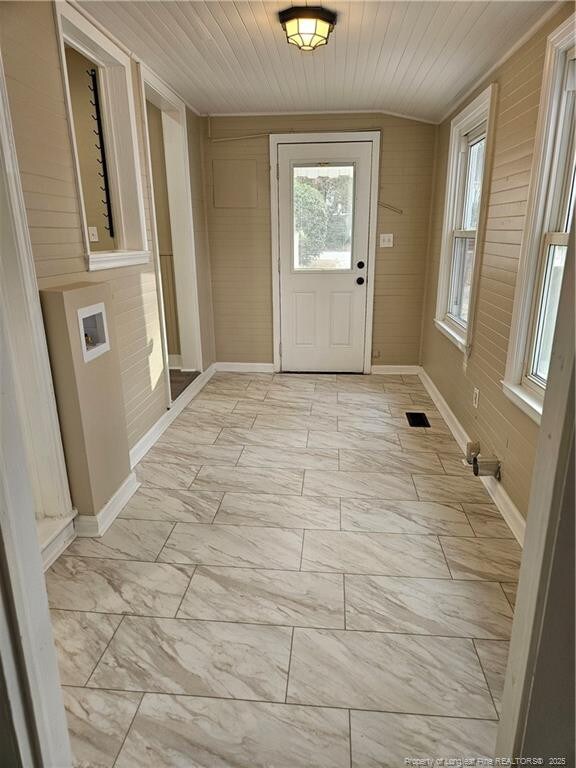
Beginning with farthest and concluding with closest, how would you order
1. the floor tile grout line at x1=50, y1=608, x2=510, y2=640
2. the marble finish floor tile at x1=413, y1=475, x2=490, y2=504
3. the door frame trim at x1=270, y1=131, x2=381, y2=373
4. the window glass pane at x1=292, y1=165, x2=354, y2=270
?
the window glass pane at x1=292, y1=165, x2=354, y2=270, the door frame trim at x1=270, y1=131, x2=381, y2=373, the marble finish floor tile at x1=413, y1=475, x2=490, y2=504, the floor tile grout line at x1=50, y1=608, x2=510, y2=640

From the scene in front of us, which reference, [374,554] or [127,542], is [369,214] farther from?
[127,542]

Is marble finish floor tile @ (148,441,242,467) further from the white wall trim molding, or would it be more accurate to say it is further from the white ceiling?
the white ceiling

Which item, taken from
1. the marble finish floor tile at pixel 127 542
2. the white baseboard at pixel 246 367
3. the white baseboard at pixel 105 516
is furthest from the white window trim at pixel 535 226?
the white baseboard at pixel 246 367

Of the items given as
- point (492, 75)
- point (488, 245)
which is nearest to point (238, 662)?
point (488, 245)

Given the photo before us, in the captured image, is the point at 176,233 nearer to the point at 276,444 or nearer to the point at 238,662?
the point at 276,444

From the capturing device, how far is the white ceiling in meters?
2.21

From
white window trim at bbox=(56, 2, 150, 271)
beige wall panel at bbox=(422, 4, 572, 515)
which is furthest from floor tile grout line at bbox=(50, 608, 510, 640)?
white window trim at bbox=(56, 2, 150, 271)

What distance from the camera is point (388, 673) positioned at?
1547mm

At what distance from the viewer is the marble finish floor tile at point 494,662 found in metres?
1.48

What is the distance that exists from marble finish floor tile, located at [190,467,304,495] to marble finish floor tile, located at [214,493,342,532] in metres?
0.08

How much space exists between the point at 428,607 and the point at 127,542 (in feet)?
4.46

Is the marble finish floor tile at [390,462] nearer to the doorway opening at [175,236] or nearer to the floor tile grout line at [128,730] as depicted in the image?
the doorway opening at [175,236]

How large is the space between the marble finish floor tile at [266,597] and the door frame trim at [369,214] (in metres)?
3.09

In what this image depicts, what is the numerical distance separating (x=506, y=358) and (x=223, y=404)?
2.35m
